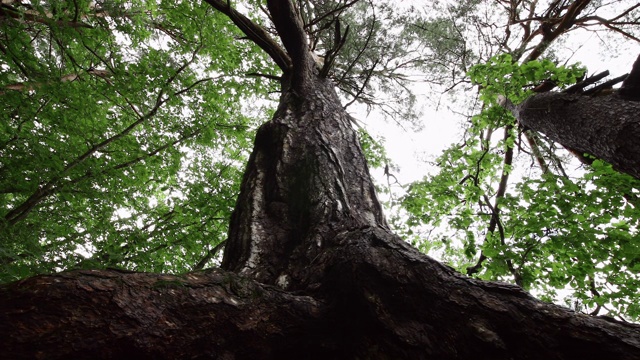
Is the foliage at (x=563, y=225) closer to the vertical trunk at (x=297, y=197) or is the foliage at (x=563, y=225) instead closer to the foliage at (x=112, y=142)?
the vertical trunk at (x=297, y=197)

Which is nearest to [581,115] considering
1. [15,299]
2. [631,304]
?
[631,304]

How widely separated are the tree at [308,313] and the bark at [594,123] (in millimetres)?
2440

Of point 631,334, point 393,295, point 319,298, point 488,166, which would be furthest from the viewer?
point 488,166

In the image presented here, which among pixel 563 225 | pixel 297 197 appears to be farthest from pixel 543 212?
pixel 297 197

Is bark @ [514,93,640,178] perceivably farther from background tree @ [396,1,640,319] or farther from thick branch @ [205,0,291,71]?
thick branch @ [205,0,291,71]

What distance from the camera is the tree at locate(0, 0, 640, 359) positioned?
0.90 m

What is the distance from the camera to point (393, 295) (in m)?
1.38

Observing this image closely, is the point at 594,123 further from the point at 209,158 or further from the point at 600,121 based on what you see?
the point at 209,158

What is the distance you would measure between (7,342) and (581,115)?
181 inches

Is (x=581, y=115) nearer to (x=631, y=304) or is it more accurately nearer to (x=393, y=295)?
(x=631, y=304)

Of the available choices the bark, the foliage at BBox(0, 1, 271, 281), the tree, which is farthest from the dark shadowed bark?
the foliage at BBox(0, 1, 271, 281)

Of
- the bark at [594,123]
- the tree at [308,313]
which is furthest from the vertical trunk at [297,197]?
the bark at [594,123]

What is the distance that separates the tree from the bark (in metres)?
2.44

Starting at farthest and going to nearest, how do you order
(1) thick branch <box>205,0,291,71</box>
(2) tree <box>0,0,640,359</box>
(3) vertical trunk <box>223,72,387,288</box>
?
(1) thick branch <box>205,0,291,71</box>
(3) vertical trunk <box>223,72,387,288</box>
(2) tree <box>0,0,640,359</box>
